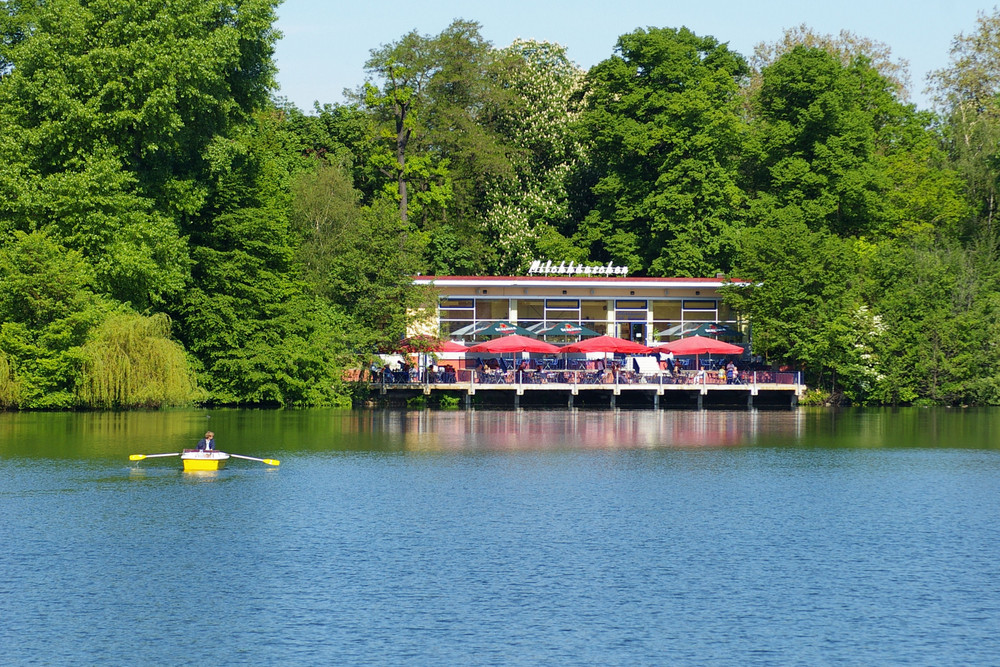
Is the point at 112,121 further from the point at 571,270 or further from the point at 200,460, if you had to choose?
the point at 571,270

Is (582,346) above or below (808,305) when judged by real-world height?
below

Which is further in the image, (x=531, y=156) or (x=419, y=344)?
(x=531, y=156)

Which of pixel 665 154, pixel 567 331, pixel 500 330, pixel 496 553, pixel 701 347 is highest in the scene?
pixel 665 154

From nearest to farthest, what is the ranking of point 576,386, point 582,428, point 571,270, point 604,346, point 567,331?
point 582,428
point 576,386
point 604,346
point 567,331
point 571,270

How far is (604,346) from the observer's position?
213 ft

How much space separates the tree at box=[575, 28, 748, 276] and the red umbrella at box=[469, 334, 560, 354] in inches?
526

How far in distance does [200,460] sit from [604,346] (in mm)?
32367

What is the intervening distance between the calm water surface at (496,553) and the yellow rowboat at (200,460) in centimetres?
46

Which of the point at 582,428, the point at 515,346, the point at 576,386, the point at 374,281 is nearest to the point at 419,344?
the point at 374,281

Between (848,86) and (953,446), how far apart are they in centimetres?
3396

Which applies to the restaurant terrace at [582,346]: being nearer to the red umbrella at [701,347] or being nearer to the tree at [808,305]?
the red umbrella at [701,347]

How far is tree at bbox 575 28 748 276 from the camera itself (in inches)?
2936

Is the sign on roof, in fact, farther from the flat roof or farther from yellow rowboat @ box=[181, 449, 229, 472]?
yellow rowboat @ box=[181, 449, 229, 472]

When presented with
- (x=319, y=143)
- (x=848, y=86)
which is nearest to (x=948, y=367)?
(x=848, y=86)
